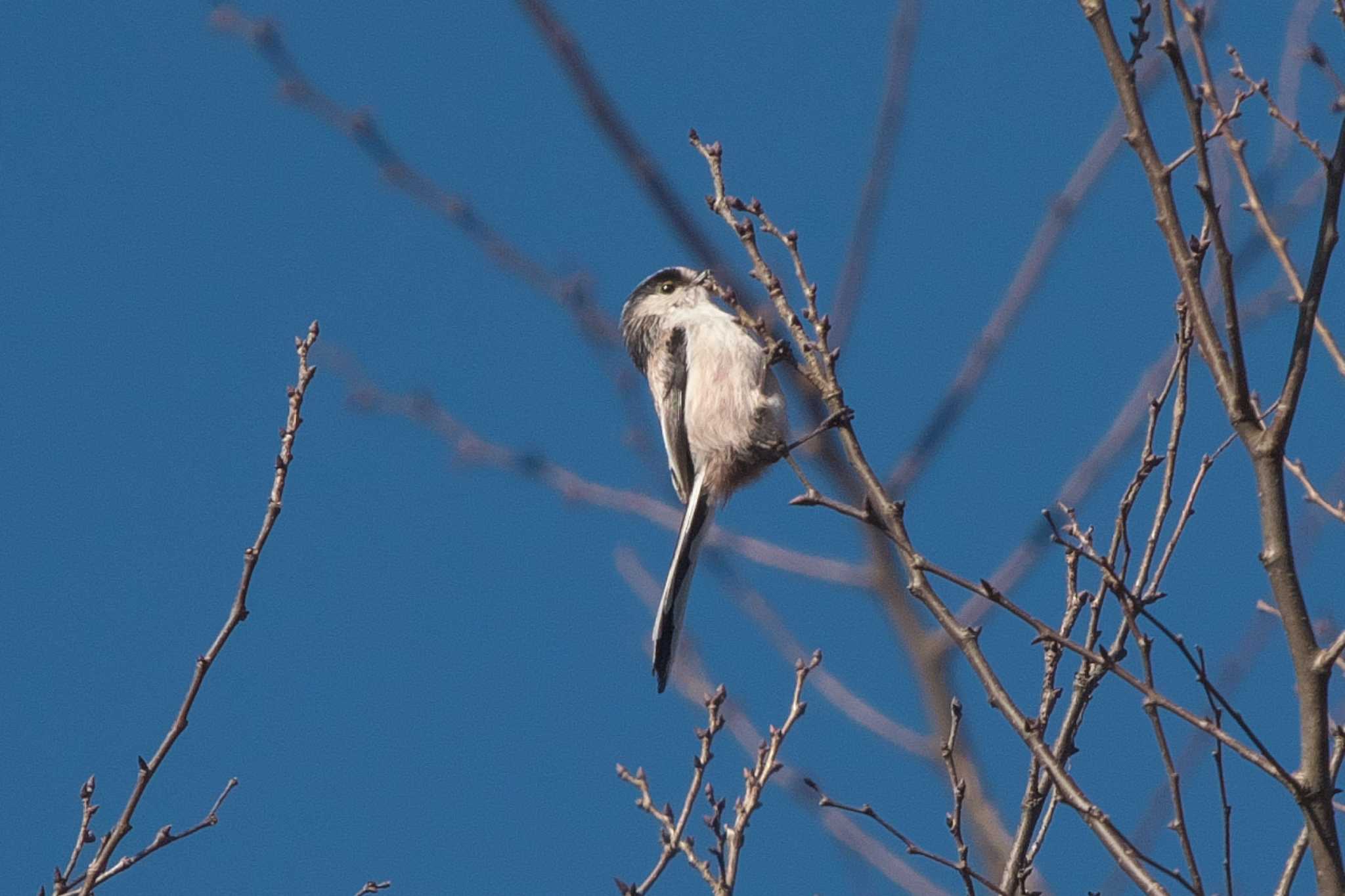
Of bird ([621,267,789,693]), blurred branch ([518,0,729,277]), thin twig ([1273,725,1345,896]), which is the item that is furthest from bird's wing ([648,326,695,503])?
thin twig ([1273,725,1345,896])

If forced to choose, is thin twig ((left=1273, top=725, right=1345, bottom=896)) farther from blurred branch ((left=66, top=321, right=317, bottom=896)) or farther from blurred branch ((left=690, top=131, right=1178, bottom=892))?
blurred branch ((left=66, top=321, right=317, bottom=896))

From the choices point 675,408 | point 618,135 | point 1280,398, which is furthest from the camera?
point 675,408

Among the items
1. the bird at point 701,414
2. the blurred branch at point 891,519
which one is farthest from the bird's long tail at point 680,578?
the blurred branch at point 891,519

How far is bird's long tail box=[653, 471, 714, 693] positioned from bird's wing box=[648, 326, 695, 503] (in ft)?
0.19

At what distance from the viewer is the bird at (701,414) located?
4.27 meters

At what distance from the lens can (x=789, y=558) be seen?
149 inches

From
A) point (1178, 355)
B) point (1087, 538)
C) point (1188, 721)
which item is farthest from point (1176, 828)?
point (1178, 355)

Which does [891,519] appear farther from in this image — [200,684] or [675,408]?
[675,408]

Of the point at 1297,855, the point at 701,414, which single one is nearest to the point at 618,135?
the point at 701,414

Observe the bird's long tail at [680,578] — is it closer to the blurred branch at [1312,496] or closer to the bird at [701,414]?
the bird at [701,414]

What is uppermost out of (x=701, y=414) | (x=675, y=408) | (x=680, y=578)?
(x=675, y=408)

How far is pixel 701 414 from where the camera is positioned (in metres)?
4.52

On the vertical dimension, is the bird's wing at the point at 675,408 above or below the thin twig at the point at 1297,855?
above

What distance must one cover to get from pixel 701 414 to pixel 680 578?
1.79 ft
